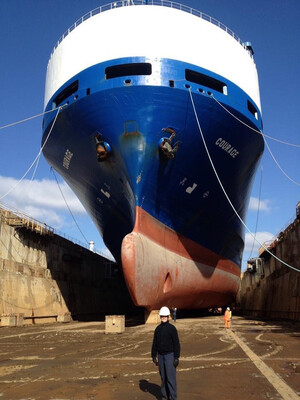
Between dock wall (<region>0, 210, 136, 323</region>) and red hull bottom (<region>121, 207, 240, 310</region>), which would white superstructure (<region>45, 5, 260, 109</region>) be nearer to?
red hull bottom (<region>121, 207, 240, 310</region>)

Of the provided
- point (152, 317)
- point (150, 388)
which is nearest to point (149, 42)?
point (152, 317)

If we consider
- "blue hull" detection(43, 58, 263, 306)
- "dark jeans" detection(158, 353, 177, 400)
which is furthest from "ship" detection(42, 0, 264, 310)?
"dark jeans" detection(158, 353, 177, 400)

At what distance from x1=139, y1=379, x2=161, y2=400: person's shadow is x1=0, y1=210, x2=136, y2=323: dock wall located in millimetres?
12015

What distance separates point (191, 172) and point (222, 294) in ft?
27.4

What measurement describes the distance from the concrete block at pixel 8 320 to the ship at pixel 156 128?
5715mm

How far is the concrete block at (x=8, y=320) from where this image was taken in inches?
585

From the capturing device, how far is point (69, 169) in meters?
16.1

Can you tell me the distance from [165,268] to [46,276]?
29.1 feet

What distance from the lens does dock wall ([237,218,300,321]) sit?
18016 millimetres

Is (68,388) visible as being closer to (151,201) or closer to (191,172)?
(151,201)

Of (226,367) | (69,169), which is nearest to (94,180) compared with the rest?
(69,169)

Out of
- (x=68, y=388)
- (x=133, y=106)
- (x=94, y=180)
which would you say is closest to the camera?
(x=68, y=388)

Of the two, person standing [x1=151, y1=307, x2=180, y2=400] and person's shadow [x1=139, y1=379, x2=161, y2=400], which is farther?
person's shadow [x1=139, y1=379, x2=161, y2=400]

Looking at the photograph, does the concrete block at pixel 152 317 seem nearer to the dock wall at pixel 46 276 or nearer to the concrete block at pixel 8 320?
the concrete block at pixel 8 320
